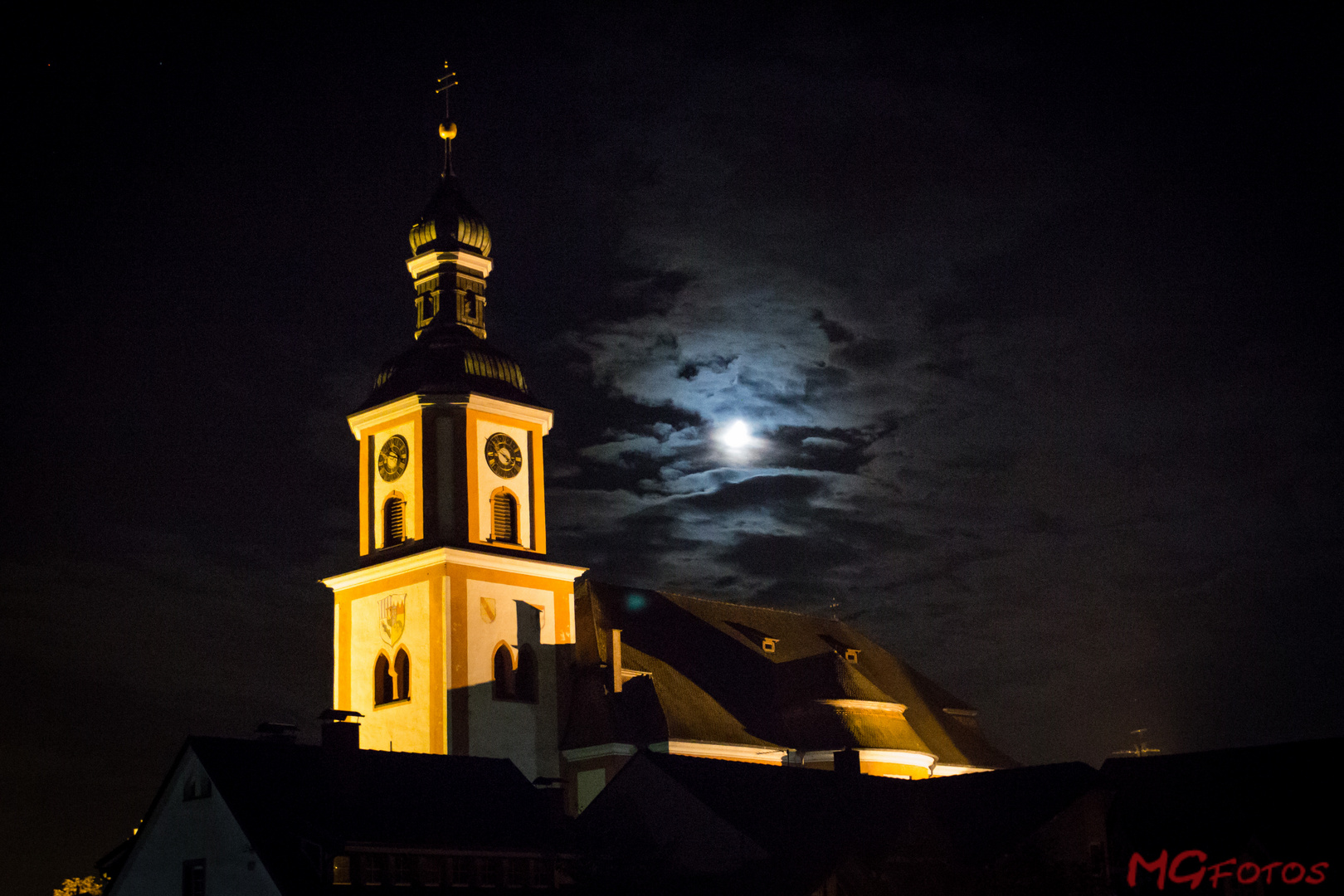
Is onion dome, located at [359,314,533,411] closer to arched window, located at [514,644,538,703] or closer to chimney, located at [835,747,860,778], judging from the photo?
arched window, located at [514,644,538,703]

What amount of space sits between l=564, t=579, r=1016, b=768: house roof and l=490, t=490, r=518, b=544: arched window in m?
3.86

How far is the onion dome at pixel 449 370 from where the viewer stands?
59.6 metres

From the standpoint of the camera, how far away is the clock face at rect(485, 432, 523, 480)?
59.6m

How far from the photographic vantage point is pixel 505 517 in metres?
59.9

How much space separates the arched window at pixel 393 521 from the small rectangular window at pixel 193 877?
17.0 m

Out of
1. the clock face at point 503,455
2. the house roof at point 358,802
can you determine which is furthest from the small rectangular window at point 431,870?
the clock face at point 503,455

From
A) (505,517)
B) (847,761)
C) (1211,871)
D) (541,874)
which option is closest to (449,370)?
(505,517)

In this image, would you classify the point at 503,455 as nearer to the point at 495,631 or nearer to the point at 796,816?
the point at 495,631

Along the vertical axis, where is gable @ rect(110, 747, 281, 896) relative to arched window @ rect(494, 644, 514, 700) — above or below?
below

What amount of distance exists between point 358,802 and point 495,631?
13.2m

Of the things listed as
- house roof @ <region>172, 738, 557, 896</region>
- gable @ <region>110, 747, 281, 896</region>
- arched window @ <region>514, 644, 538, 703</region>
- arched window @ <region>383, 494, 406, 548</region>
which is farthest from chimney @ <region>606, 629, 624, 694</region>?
gable @ <region>110, 747, 281, 896</region>

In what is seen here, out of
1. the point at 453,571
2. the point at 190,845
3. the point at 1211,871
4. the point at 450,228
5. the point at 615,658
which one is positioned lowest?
the point at 1211,871

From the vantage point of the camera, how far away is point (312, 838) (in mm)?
42281

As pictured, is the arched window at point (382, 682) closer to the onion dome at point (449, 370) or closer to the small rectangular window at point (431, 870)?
the onion dome at point (449, 370)
